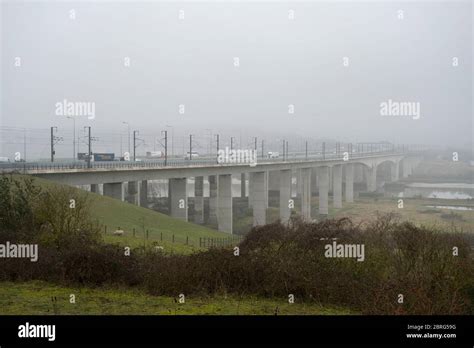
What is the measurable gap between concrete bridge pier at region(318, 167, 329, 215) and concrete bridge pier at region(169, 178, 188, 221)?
29.9 m

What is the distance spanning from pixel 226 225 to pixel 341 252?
5275 centimetres

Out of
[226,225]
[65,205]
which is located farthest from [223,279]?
[226,225]

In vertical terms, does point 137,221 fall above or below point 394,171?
below

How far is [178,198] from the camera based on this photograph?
216 feet

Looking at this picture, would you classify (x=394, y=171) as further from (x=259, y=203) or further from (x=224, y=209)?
(x=224, y=209)

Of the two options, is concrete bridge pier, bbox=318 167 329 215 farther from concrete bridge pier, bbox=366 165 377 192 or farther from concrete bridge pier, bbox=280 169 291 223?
concrete bridge pier, bbox=366 165 377 192

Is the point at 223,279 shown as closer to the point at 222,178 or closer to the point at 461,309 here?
the point at 461,309

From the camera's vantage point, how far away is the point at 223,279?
1750cm

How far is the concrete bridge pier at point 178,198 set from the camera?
64.5 m

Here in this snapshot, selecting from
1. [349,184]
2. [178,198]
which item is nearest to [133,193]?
[178,198]

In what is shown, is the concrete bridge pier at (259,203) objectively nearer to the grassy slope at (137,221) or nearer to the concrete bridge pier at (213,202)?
the concrete bridge pier at (213,202)

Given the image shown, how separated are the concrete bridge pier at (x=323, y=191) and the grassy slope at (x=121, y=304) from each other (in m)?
70.5

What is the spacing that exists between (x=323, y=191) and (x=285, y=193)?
10.2 metres

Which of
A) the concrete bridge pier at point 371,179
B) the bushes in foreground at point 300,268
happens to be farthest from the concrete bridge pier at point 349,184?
the bushes in foreground at point 300,268
